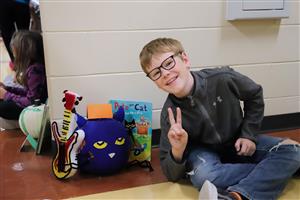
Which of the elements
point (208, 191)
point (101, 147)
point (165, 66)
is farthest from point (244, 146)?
point (101, 147)

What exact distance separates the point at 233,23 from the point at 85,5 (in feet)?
2.06

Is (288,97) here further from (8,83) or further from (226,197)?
(8,83)

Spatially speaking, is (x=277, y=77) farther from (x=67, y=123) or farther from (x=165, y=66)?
(x=67, y=123)

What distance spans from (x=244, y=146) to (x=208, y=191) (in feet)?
0.82

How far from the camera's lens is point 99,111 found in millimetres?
1326

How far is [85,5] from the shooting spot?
1370 mm

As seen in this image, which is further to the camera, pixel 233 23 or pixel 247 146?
pixel 233 23

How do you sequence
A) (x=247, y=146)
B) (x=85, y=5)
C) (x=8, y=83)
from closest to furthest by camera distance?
1. (x=247, y=146)
2. (x=85, y=5)
3. (x=8, y=83)

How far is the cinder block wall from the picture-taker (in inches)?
54.2

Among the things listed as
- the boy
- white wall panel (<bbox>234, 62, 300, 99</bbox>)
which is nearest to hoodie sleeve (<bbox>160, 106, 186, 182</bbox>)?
the boy

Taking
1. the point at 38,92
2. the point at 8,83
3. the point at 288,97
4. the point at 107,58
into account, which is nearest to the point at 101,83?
the point at 107,58

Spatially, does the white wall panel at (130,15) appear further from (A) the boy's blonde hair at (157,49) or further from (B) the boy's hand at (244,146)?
(B) the boy's hand at (244,146)

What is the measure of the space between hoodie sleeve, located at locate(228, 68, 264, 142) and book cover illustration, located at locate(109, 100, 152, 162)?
352mm

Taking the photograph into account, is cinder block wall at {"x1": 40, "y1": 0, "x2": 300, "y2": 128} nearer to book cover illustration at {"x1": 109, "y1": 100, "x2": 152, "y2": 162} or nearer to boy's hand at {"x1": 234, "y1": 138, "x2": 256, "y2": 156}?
book cover illustration at {"x1": 109, "y1": 100, "x2": 152, "y2": 162}
